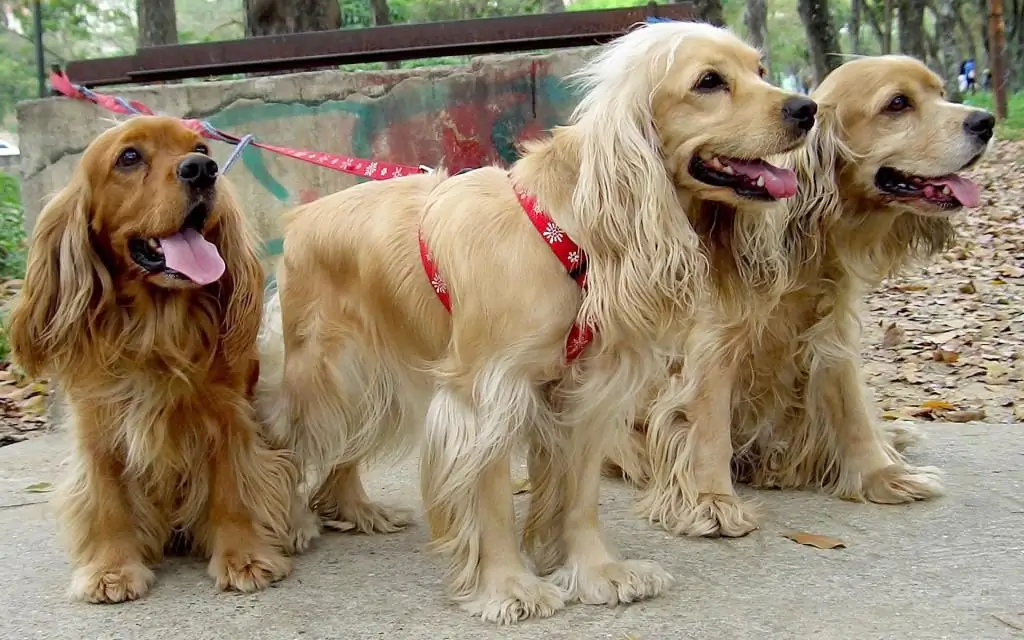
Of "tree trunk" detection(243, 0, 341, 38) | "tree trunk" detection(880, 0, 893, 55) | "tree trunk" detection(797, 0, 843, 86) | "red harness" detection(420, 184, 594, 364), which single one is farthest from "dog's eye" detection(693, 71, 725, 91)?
"tree trunk" detection(880, 0, 893, 55)

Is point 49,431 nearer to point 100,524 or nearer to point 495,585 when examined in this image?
point 100,524

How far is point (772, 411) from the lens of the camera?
4250mm

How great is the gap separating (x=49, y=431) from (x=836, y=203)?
14.1 ft

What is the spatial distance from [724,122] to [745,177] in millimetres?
172

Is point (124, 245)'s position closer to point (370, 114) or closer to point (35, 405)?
point (370, 114)

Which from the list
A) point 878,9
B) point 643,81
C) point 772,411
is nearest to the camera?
point 643,81

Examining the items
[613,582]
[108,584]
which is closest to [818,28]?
[613,582]

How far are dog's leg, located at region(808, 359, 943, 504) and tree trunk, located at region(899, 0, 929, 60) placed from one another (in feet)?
78.2

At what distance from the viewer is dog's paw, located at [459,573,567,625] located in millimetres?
2986

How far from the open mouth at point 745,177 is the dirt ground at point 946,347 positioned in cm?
180

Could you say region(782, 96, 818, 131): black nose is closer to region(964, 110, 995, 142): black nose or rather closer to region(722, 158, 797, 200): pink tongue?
region(722, 158, 797, 200): pink tongue

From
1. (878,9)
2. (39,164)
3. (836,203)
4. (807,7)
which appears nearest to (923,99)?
(836,203)

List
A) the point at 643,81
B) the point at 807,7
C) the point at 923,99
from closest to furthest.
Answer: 1. the point at 643,81
2. the point at 923,99
3. the point at 807,7

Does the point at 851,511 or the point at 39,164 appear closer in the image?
the point at 851,511
